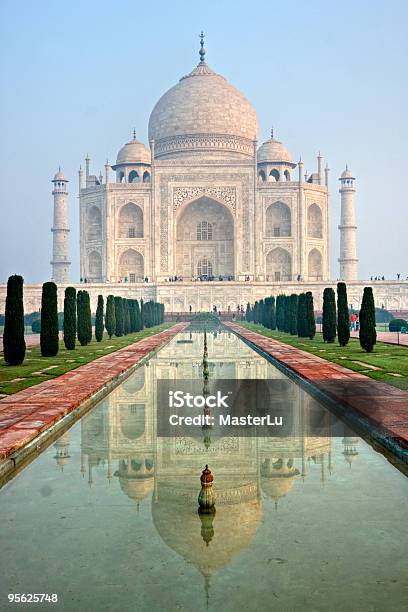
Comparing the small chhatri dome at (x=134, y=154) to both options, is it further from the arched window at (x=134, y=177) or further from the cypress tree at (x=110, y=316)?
the cypress tree at (x=110, y=316)

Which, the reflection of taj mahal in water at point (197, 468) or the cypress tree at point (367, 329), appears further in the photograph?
the cypress tree at point (367, 329)

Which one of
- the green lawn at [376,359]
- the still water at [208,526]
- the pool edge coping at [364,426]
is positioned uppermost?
the green lawn at [376,359]

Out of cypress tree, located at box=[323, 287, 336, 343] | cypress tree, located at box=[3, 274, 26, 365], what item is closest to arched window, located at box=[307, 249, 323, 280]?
cypress tree, located at box=[323, 287, 336, 343]

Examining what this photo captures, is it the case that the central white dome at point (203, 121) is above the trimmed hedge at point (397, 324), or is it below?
above

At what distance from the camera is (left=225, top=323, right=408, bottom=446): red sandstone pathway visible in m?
5.26

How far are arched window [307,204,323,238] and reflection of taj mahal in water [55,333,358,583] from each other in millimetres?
35109

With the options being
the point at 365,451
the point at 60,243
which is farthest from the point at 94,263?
the point at 365,451

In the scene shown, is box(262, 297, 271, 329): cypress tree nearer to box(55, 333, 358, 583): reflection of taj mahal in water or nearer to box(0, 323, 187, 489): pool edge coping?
box(0, 323, 187, 489): pool edge coping

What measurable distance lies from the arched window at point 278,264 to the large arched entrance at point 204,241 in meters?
2.15

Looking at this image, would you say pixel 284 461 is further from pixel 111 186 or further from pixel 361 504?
pixel 111 186

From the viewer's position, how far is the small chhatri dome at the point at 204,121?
4166 centimetres

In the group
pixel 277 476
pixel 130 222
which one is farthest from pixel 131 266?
pixel 277 476

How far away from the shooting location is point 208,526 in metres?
3.15

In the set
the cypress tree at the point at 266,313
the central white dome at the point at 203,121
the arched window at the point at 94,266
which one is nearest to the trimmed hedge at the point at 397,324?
the cypress tree at the point at 266,313
